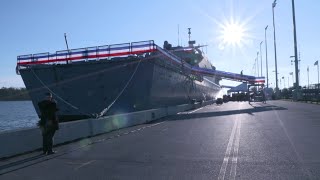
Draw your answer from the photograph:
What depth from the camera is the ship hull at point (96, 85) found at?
30016 millimetres

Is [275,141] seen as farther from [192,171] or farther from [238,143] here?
[192,171]

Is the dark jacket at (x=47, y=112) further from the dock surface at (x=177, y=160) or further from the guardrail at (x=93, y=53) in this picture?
the guardrail at (x=93, y=53)

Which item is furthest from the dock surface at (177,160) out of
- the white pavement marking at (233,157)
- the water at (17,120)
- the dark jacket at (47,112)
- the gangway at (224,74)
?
the gangway at (224,74)

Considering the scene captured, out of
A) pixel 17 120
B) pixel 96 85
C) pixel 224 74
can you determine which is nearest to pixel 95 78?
pixel 96 85

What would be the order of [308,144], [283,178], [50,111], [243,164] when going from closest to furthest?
[283,178]
[243,164]
[50,111]
[308,144]

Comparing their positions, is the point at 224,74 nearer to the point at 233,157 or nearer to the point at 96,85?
the point at 96,85

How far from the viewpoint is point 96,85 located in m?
30.7

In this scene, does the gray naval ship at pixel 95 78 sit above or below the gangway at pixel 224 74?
below

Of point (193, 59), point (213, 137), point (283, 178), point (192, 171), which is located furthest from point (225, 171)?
point (193, 59)

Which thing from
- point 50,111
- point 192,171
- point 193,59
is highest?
point 193,59

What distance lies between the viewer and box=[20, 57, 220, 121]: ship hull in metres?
30.0

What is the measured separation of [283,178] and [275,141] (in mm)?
6058

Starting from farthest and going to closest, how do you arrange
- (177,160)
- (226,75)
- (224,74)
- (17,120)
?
(226,75) < (224,74) < (17,120) < (177,160)

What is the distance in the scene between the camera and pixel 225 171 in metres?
8.39
